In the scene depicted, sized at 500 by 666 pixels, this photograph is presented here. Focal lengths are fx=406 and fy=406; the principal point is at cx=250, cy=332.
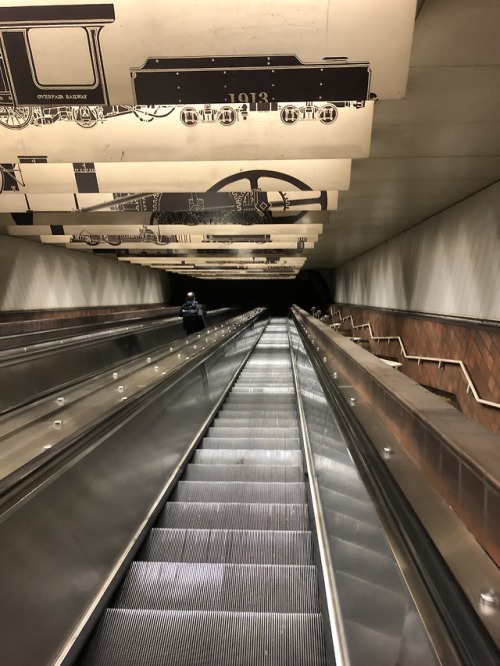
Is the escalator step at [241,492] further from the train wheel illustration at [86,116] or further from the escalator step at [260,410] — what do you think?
the train wheel illustration at [86,116]

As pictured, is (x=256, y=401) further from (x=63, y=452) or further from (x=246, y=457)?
(x=63, y=452)

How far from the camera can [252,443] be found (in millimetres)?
3703

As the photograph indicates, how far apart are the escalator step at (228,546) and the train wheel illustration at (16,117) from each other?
3334 mm

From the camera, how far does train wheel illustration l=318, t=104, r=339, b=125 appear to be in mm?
3252

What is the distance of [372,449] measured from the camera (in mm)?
1612

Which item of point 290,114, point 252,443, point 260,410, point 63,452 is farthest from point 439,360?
point 63,452

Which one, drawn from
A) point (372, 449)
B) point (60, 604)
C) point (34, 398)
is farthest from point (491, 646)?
point (34, 398)

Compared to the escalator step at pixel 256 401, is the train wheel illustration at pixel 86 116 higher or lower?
higher

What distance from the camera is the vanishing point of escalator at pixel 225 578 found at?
4.92ft

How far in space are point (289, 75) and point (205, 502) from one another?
2651mm

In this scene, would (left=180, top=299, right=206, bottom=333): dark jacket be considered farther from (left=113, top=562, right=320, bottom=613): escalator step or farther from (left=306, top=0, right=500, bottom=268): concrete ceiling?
(left=113, top=562, right=320, bottom=613): escalator step

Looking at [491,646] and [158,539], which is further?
[158,539]

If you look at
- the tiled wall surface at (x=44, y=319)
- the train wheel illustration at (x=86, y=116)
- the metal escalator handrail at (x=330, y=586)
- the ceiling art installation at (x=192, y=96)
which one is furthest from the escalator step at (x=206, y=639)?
the tiled wall surface at (x=44, y=319)

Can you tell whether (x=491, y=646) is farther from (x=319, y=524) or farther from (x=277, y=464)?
(x=277, y=464)
